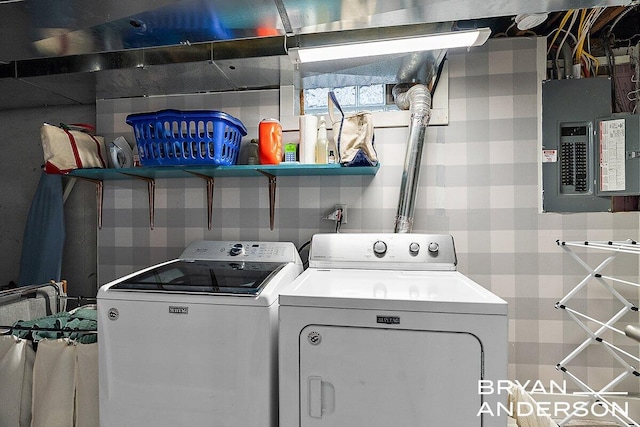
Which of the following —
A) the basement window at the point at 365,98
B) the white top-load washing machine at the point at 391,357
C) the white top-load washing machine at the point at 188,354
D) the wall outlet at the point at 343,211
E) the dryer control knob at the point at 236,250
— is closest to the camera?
the white top-load washing machine at the point at 391,357

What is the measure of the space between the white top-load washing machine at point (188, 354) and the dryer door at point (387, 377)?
0.63 feet

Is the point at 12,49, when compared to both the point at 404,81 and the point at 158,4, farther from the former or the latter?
the point at 404,81

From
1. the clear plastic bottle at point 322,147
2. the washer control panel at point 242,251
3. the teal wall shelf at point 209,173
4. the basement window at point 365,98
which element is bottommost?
the washer control panel at point 242,251

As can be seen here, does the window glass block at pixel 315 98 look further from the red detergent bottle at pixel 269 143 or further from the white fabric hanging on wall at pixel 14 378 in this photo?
the white fabric hanging on wall at pixel 14 378

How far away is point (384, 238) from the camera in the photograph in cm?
190

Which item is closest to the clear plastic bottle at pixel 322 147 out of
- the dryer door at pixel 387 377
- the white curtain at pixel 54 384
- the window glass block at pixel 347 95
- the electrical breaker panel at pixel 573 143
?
the window glass block at pixel 347 95

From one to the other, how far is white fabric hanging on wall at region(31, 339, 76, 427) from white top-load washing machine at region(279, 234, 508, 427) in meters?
1.11

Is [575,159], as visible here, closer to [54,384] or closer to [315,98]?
[315,98]

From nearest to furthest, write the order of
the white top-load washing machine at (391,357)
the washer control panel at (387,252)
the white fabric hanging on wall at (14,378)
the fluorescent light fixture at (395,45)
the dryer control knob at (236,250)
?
1. the white top-load washing machine at (391,357)
2. the fluorescent light fixture at (395,45)
3. the white fabric hanging on wall at (14,378)
4. the washer control panel at (387,252)
5. the dryer control knob at (236,250)

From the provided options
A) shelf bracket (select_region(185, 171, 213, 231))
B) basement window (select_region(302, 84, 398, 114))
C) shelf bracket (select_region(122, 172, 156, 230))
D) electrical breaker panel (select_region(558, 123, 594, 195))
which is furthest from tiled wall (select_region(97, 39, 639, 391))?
shelf bracket (select_region(122, 172, 156, 230))

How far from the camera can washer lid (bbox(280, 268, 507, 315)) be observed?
1226mm

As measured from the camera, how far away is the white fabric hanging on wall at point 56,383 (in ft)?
5.42

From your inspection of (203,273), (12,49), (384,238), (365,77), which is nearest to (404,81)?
(365,77)

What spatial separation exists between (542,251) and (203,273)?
6.50ft
